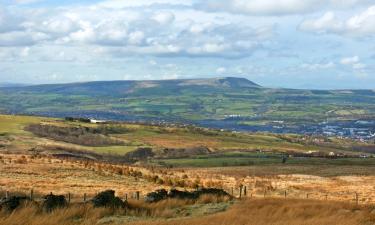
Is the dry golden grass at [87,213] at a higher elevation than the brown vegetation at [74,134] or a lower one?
higher

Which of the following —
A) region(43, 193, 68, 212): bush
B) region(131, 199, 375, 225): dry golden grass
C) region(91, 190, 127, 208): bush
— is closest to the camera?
region(131, 199, 375, 225): dry golden grass

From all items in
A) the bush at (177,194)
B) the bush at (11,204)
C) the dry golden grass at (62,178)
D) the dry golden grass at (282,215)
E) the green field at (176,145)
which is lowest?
the green field at (176,145)

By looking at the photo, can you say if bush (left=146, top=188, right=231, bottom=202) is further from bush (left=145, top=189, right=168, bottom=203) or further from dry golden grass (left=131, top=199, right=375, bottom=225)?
dry golden grass (left=131, top=199, right=375, bottom=225)

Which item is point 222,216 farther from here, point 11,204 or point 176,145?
point 176,145

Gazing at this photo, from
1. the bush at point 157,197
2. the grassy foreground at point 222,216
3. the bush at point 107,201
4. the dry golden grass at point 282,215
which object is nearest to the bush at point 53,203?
the grassy foreground at point 222,216

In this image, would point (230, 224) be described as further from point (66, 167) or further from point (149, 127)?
point (149, 127)

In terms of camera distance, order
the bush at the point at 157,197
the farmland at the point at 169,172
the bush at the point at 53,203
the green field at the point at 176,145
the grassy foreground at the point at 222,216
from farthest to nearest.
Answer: the green field at the point at 176,145
the bush at the point at 157,197
the farmland at the point at 169,172
the bush at the point at 53,203
the grassy foreground at the point at 222,216

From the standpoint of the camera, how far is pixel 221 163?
341 ft

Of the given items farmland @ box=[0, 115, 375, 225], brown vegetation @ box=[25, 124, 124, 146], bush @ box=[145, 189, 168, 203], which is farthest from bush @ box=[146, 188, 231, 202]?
brown vegetation @ box=[25, 124, 124, 146]

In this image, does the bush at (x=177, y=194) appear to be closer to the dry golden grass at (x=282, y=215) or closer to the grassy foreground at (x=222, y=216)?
the grassy foreground at (x=222, y=216)

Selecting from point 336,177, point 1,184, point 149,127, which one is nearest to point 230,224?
point 1,184

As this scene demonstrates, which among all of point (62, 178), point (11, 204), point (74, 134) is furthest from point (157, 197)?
point (74, 134)

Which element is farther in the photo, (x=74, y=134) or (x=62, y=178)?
(x=74, y=134)

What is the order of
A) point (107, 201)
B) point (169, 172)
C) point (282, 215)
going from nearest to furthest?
point (282, 215) < point (107, 201) < point (169, 172)
